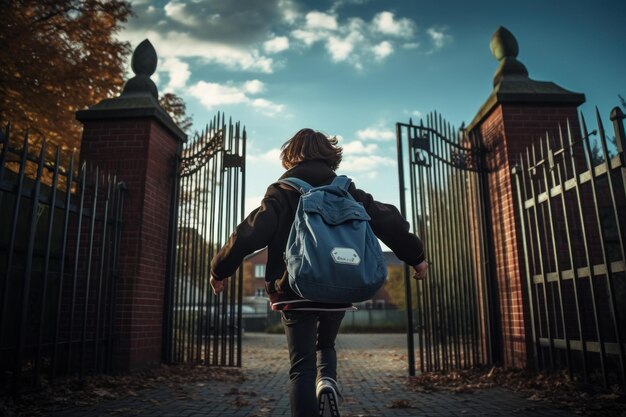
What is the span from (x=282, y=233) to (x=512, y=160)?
4.12 m

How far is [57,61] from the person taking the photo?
7918mm

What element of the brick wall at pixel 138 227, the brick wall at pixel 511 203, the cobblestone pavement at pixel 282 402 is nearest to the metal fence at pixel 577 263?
the brick wall at pixel 511 203

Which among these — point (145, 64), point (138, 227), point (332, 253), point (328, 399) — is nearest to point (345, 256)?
point (332, 253)

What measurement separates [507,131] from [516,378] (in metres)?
2.83

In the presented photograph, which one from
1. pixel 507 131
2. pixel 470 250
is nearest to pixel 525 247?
pixel 470 250

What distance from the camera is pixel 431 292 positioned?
5.66 meters

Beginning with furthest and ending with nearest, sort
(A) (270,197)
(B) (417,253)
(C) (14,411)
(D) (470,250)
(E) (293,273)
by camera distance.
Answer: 1. (D) (470,250)
2. (C) (14,411)
3. (B) (417,253)
4. (A) (270,197)
5. (E) (293,273)

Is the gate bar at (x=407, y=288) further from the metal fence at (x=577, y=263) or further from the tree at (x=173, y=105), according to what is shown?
the tree at (x=173, y=105)

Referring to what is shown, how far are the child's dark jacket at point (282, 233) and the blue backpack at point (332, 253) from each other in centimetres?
16

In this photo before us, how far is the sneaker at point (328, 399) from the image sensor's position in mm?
2064

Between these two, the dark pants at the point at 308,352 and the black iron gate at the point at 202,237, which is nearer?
the dark pants at the point at 308,352

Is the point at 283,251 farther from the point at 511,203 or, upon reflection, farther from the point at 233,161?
the point at 233,161

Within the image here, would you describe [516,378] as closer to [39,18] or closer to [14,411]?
[14,411]

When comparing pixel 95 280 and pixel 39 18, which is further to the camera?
pixel 39 18
